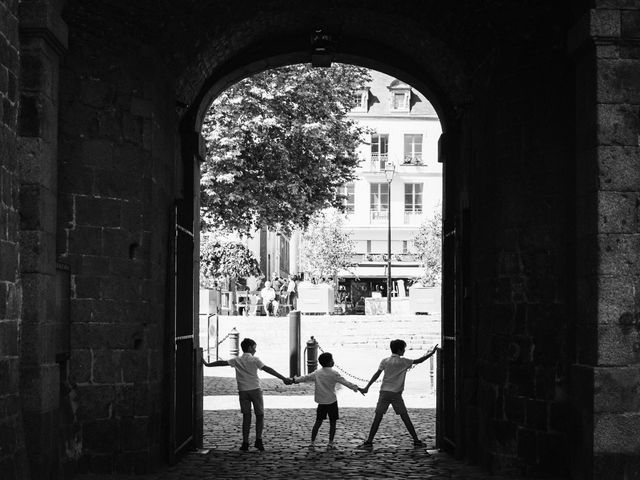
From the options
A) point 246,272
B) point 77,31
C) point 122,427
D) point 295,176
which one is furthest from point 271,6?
point 246,272

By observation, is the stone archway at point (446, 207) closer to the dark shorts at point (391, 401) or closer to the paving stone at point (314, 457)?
the paving stone at point (314, 457)

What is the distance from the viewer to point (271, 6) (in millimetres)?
11047

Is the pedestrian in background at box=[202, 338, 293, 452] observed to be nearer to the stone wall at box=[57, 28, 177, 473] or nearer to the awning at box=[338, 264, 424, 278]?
the stone wall at box=[57, 28, 177, 473]

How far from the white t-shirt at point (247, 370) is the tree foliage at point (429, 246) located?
46.6 meters

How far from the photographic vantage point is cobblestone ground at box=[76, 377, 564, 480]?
9.84 metres

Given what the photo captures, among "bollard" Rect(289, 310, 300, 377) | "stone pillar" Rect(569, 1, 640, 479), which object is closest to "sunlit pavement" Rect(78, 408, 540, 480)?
"stone pillar" Rect(569, 1, 640, 479)

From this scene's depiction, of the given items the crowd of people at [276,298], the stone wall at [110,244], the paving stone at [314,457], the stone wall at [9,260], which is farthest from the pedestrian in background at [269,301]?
the stone wall at [9,260]

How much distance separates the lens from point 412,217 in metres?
61.9

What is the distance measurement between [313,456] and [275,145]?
47.8 feet

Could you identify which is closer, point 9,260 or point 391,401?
point 9,260

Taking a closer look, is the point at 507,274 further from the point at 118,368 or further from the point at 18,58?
the point at 18,58

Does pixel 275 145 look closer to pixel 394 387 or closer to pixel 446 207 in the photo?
pixel 446 207

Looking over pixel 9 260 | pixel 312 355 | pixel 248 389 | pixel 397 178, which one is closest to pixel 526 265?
pixel 248 389

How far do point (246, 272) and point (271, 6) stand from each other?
2531cm
